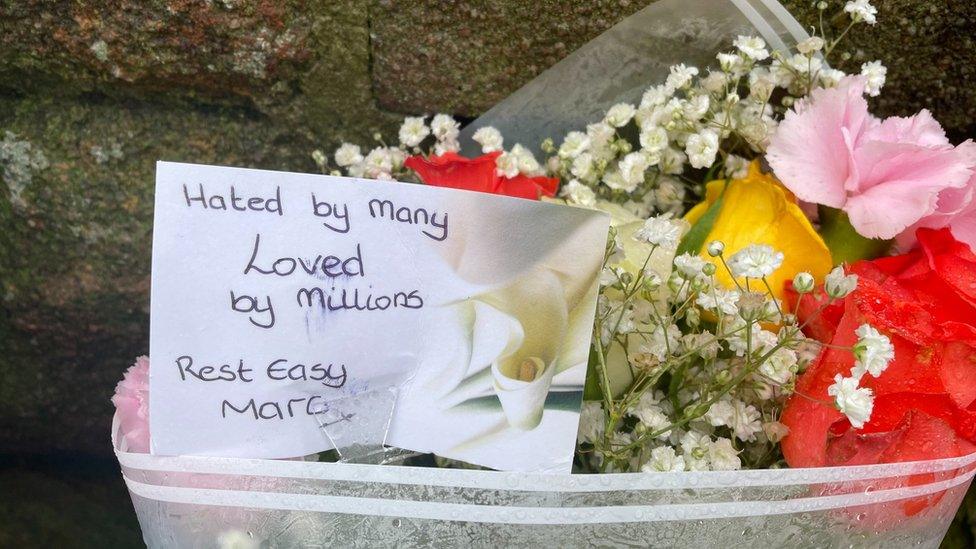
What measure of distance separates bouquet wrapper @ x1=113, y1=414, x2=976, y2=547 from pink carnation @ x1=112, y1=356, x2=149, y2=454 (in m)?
0.02

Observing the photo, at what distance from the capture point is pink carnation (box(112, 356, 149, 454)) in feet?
1.89

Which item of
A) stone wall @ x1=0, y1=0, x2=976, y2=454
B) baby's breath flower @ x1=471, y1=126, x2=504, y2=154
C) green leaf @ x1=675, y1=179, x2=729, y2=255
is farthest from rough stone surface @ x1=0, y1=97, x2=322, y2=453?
green leaf @ x1=675, y1=179, x2=729, y2=255

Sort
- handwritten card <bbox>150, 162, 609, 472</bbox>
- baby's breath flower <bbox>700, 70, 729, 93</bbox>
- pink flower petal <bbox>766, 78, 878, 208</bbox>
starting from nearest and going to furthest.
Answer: handwritten card <bbox>150, 162, 609, 472</bbox>
pink flower petal <bbox>766, 78, 878, 208</bbox>
baby's breath flower <bbox>700, 70, 729, 93</bbox>

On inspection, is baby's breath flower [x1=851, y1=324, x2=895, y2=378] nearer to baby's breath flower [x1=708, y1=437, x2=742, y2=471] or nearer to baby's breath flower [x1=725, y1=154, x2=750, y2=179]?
baby's breath flower [x1=708, y1=437, x2=742, y2=471]

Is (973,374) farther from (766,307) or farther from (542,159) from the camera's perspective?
(542,159)

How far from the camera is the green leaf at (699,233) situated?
25.5 inches

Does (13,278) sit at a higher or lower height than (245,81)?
lower

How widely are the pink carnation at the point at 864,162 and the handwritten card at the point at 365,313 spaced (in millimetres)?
186

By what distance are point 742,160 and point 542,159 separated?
193mm

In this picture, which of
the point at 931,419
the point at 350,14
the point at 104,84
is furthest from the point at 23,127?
the point at 931,419

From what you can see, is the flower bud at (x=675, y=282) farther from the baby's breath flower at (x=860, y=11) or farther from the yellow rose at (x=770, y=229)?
the baby's breath flower at (x=860, y=11)

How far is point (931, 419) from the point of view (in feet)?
1.88

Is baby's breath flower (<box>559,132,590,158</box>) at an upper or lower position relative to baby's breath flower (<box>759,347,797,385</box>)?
upper

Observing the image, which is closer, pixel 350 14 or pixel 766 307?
pixel 766 307
